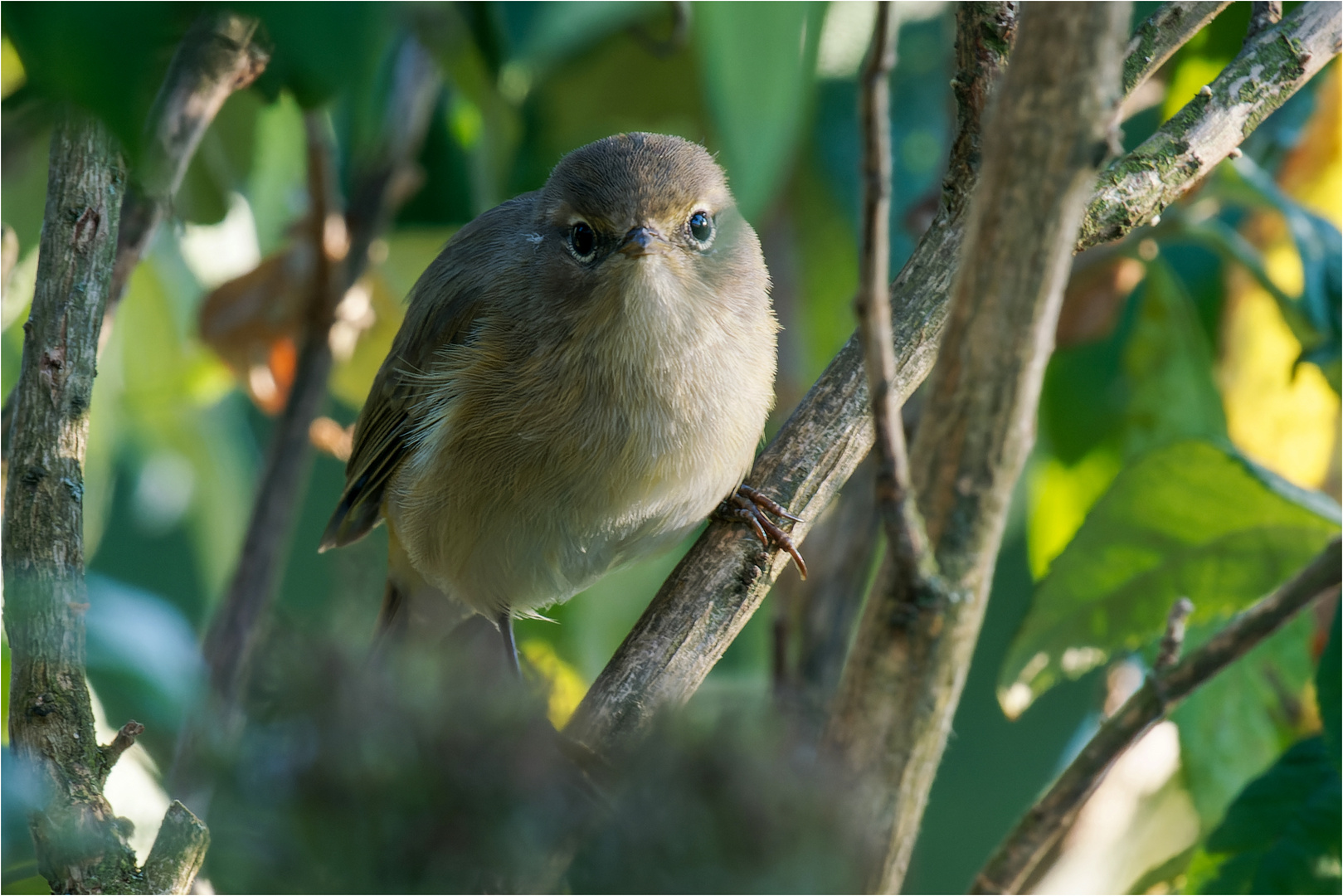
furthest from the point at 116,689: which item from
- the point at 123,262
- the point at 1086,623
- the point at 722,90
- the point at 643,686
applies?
the point at 1086,623

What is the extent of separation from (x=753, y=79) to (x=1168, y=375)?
4.41 feet

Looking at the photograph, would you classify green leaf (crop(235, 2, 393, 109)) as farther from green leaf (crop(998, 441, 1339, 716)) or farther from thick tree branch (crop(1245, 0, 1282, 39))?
green leaf (crop(998, 441, 1339, 716))

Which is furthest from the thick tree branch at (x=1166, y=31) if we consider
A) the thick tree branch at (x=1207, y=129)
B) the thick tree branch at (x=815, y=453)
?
the thick tree branch at (x=815, y=453)

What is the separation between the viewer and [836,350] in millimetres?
2822

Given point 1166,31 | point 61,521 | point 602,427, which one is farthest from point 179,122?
point 1166,31

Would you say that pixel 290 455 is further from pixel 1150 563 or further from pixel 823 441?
pixel 1150 563

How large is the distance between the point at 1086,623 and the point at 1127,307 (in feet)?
4.69

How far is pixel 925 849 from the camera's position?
3400 millimetres

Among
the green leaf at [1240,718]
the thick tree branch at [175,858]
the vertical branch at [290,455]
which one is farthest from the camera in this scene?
the vertical branch at [290,455]

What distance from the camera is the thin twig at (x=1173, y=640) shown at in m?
1.50

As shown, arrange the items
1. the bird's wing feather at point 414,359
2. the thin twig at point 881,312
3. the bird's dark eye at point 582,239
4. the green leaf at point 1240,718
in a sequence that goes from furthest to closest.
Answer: the bird's wing feather at point 414,359 < the bird's dark eye at point 582,239 < the green leaf at point 1240,718 < the thin twig at point 881,312

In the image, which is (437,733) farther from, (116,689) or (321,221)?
(321,221)

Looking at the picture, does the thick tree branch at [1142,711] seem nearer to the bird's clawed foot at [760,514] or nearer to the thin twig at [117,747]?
the bird's clawed foot at [760,514]

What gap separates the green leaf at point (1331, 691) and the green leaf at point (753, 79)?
1122mm
